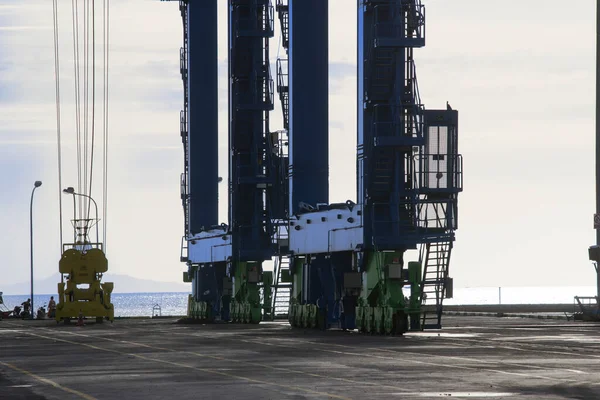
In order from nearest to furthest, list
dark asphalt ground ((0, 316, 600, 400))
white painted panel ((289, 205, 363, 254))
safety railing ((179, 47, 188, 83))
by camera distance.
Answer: dark asphalt ground ((0, 316, 600, 400)) < white painted panel ((289, 205, 363, 254)) < safety railing ((179, 47, 188, 83))

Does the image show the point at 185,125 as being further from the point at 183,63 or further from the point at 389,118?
the point at 389,118

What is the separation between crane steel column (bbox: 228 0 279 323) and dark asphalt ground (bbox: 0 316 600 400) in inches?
864

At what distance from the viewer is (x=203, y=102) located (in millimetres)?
71938

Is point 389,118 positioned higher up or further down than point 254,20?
further down

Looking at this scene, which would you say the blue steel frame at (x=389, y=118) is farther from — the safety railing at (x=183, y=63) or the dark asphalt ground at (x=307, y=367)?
the safety railing at (x=183, y=63)

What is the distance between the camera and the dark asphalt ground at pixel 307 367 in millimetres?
19875

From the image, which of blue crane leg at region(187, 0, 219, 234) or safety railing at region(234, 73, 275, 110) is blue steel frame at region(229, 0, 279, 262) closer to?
safety railing at region(234, 73, 275, 110)

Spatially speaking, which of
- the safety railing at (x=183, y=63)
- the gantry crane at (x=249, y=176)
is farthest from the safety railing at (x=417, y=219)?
the safety railing at (x=183, y=63)

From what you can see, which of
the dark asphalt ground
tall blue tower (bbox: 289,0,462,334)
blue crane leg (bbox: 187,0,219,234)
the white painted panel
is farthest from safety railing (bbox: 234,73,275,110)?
the dark asphalt ground

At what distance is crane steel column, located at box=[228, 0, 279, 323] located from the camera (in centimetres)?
6266

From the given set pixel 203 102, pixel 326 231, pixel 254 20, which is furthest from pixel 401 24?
pixel 203 102

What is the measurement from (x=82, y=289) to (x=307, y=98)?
16.8 metres

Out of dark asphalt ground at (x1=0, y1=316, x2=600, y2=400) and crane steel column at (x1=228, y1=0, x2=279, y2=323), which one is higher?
crane steel column at (x1=228, y1=0, x2=279, y2=323)

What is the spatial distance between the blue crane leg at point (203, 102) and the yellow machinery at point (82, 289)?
399 inches
